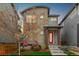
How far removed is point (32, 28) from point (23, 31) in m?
0.12

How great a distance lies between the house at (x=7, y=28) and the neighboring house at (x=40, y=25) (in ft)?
0.47

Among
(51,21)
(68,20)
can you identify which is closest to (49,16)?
(51,21)

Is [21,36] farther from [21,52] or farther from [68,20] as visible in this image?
[68,20]

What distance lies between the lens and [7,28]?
8.29 feet

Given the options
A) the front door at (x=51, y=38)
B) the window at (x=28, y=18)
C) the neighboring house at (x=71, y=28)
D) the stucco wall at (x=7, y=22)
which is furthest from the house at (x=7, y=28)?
Answer: the neighboring house at (x=71, y=28)

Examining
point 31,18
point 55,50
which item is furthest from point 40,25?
point 55,50

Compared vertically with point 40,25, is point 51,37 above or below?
below

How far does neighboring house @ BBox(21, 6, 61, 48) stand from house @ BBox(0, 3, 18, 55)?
0.14 m

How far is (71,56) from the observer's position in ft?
8.26

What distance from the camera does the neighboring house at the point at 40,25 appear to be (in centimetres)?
253

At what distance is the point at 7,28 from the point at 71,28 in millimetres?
821

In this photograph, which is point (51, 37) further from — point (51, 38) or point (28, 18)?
point (28, 18)

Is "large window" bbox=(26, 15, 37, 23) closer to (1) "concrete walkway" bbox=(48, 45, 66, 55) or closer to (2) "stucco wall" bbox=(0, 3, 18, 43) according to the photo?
(2) "stucco wall" bbox=(0, 3, 18, 43)

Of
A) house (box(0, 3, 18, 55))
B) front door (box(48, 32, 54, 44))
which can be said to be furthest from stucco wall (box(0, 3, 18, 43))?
front door (box(48, 32, 54, 44))
